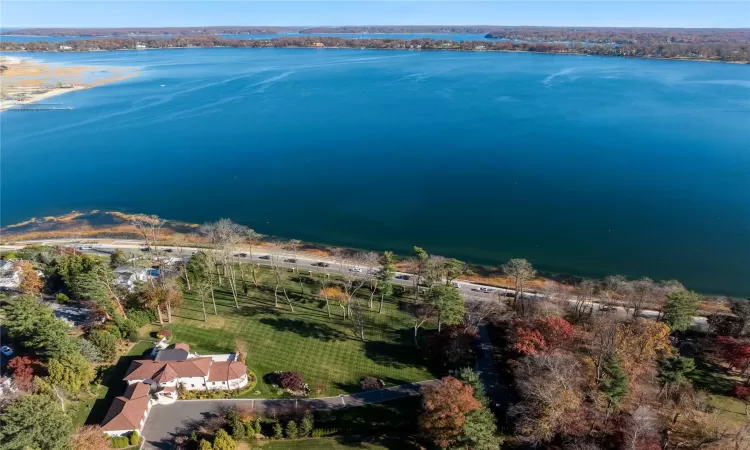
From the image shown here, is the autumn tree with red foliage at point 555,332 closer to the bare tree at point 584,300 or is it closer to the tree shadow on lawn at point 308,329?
the bare tree at point 584,300

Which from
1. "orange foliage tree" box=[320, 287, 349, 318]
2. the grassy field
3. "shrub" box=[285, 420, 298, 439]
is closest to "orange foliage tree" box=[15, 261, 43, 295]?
the grassy field

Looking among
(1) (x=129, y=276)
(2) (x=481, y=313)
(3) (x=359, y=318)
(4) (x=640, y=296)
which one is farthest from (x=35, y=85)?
(4) (x=640, y=296)

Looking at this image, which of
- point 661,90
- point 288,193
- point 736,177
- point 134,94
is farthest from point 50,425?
point 661,90

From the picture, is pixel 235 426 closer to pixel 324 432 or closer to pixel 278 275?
pixel 324 432

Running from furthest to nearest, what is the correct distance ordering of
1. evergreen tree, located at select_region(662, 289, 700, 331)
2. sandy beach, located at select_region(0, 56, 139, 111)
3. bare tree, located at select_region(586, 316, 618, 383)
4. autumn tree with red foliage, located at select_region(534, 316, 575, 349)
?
sandy beach, located at select_region(0, 56, 139, 111) < evergreen tree, located at select_region(662, 289, 700, 331) < autumn tree with red foliage, located at select_region(534, 316, 575, 349) < bare tree, located at select_region(586, 316, 618, 383)

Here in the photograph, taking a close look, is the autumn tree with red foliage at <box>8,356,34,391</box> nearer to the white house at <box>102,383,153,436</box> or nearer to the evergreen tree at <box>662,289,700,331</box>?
the white house at <box>102,383,153,436</box>

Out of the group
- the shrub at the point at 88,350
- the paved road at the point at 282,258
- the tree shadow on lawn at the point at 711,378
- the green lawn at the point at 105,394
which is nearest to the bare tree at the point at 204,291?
the green lawn at the point at 105,394
